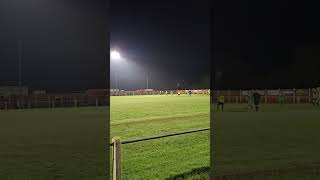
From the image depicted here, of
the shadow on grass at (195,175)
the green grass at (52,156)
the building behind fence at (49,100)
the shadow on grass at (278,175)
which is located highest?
the building behind fence at (49,100)

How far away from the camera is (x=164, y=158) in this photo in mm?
8984

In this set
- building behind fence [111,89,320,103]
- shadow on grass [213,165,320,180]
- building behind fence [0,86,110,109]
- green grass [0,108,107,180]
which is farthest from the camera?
building behind fence [111,89,320,103]

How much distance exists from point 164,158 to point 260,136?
5.41 m

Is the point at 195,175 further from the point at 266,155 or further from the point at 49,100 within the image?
the point at 49,100

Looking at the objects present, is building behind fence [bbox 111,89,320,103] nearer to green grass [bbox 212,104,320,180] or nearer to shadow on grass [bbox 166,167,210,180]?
green grass [bbox 212,104,320,180]

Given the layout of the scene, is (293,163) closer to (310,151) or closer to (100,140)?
(310,151)

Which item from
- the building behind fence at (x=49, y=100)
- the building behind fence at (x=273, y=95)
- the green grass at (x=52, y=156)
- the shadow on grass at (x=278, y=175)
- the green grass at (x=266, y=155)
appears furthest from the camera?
the building behind fence at (x=273, y=95)

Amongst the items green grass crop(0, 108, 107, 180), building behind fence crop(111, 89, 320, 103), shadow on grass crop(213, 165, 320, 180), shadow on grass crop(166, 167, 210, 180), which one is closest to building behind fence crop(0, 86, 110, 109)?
building behind fence crop(111, 89, 320, 103)

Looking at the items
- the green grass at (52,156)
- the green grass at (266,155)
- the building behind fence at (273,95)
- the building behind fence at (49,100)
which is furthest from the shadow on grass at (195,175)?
the building behind fence at (273,95)

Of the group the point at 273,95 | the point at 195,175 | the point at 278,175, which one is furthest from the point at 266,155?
the point at 273,95

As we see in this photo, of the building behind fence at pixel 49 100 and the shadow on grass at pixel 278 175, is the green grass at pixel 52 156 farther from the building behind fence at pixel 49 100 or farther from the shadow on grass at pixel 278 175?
the building behind fence at pixel 49 100

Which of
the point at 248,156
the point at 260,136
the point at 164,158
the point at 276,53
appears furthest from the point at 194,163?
the point at 276,53

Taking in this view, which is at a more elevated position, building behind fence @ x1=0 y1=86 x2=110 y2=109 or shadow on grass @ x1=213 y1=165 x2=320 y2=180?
building behind fence @ x1=0 y1=86 x2=110 y2=109

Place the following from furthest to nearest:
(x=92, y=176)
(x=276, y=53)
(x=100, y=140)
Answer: (x=276, y=53)
(x=100, y=140)
(x=92, y=176)
